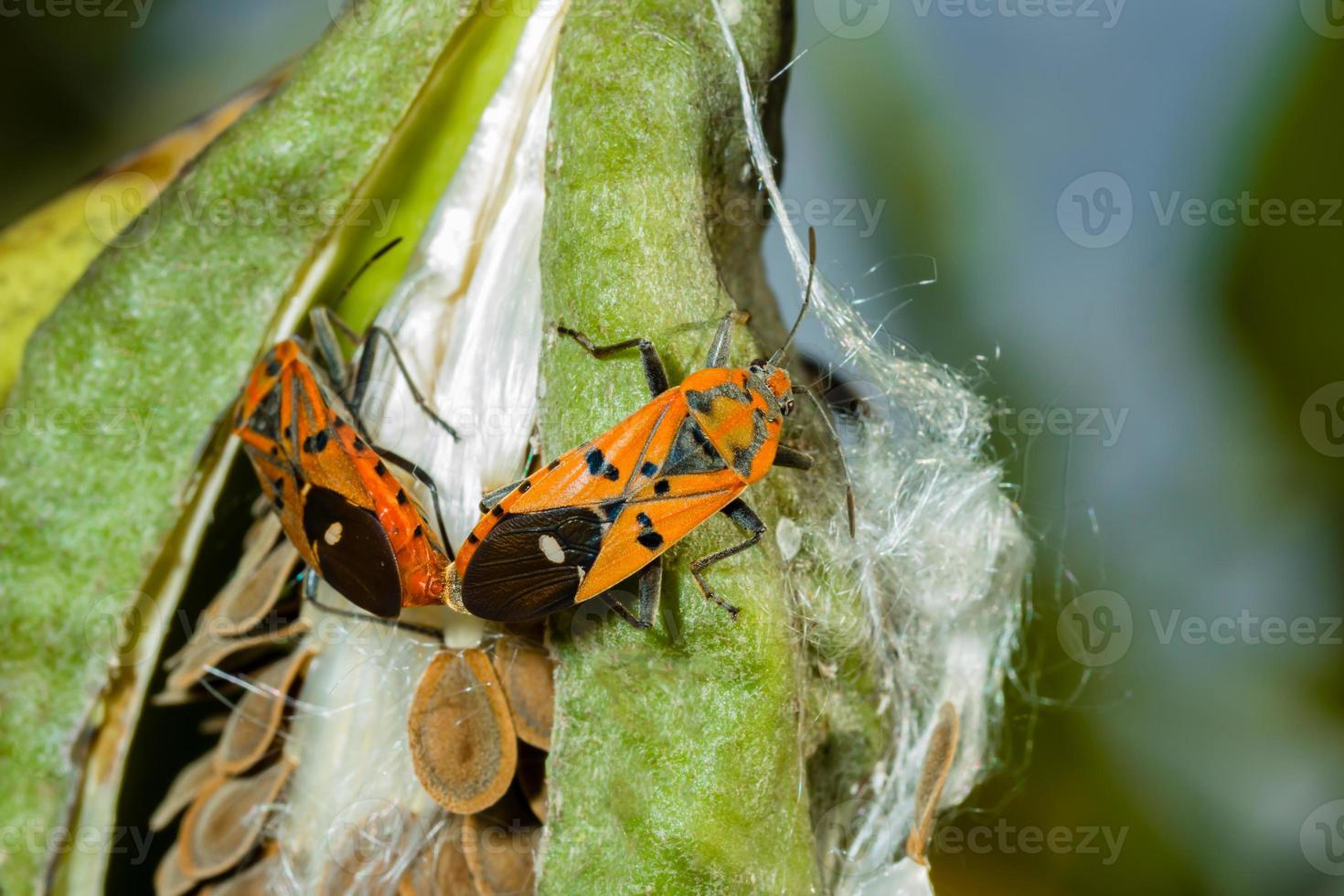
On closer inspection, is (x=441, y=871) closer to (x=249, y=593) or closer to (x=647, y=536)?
(x=249, y=593)

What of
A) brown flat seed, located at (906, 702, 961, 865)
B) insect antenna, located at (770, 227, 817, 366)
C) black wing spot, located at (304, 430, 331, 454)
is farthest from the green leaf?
brown flat seed, located at (906, 702, 961, 865)

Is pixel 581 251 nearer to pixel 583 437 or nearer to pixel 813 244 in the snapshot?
pixel 583 437

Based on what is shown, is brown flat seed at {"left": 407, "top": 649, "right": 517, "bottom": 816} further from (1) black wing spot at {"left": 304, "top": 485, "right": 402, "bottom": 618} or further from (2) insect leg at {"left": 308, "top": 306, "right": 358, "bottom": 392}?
(2) insect leg at {"left": 308, "top": 306, "right": 358, "bottom": 392}

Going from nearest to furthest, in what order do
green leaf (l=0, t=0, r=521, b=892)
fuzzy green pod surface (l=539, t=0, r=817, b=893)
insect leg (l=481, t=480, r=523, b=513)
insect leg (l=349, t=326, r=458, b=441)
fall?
fuzzy green pod surface (l=539, t=0, r=817, b=893), green leaf (l=0, t=0, r=521, b=892), insect leg (l=481, t=480, r=523, b=513), insect leg (l=349, t=326, r=458, b=441)

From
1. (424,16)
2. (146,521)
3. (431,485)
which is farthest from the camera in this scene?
(431,485)

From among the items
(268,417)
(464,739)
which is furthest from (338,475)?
(464,739)

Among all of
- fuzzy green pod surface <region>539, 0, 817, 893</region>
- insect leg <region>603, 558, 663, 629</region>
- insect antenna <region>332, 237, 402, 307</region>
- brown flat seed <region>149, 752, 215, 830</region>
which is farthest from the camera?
brown flat seed <region>149, 752, 215, 830</region>

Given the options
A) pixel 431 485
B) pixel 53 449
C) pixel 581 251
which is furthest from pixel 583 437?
pixel 53 449
